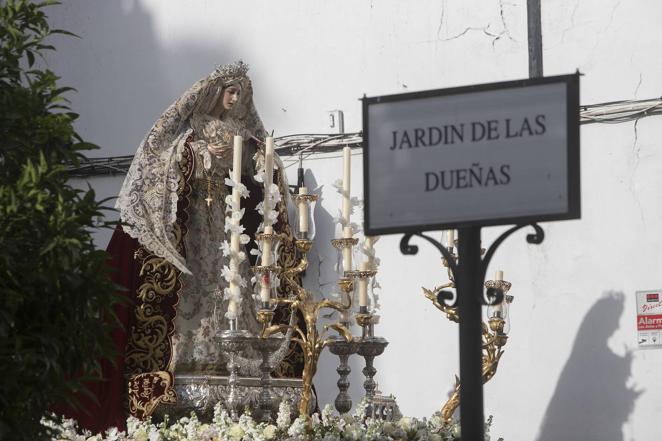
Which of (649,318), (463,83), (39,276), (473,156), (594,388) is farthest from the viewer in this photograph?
(463,83)

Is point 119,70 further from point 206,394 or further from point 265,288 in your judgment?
point 265,288

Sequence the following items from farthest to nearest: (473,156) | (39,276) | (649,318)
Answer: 1. (649,318)
2. (39,276)
3. (473,156)

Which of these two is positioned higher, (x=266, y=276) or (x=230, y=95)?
(x=230, y=95)

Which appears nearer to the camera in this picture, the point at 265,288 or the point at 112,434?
the point at 265,288

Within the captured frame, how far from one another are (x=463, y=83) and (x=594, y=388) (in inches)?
80.2

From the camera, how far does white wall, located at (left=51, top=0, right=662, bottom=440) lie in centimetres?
848

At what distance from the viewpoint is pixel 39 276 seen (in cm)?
435

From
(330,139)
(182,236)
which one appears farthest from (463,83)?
(182,236)

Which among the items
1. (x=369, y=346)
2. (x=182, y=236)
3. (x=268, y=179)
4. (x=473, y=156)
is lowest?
(x=369, y=346)

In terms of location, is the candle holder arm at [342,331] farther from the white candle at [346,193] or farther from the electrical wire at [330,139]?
the electrical wire at [330,139]

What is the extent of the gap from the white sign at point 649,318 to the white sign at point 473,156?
490cm

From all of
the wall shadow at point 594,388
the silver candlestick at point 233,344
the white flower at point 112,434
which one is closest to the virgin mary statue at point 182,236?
the white flower at point 112,434

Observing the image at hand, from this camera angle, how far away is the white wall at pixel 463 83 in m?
8.48

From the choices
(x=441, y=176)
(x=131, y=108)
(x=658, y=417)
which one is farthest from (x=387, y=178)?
(x=131, y=108)
